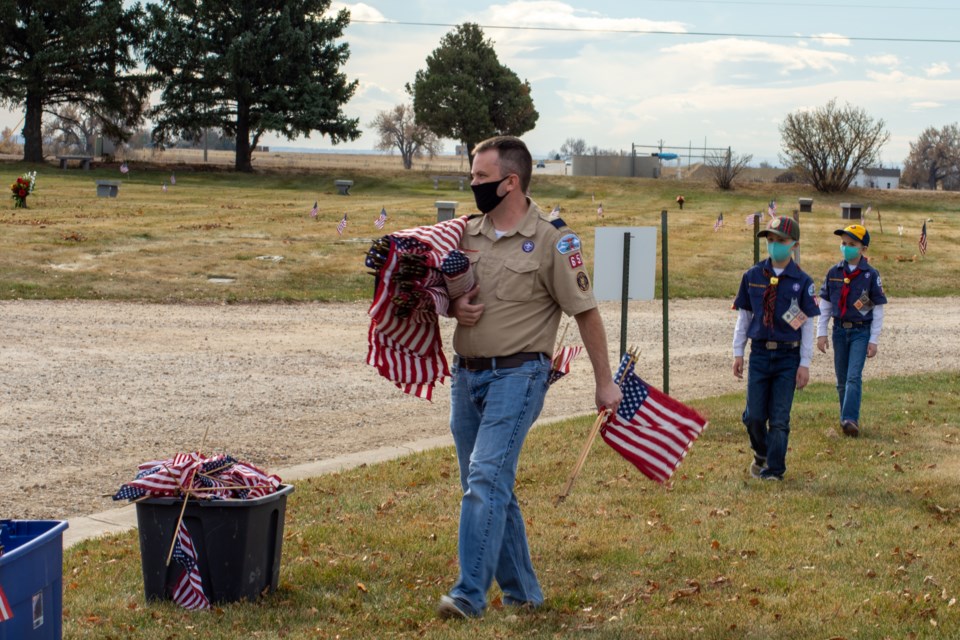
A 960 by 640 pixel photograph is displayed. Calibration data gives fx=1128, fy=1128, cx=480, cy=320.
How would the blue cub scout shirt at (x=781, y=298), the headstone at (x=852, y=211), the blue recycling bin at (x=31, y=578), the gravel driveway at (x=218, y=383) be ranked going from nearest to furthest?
the blue recycling bin at (x=31, y=578) < the blue cub scout shirt at (x=781, y=298) < the gravel driveway at (x=218, y=383) < the headstone at (x=852, y=211)

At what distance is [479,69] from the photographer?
65.3m

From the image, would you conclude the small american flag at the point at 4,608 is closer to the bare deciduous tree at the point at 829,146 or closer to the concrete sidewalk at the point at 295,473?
the concrete sidewalk at the point at 295,473

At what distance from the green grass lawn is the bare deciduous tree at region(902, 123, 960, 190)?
3735 inches

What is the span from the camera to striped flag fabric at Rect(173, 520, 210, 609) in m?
5.09

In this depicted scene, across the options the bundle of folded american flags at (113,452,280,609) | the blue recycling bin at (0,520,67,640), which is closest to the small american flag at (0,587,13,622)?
the blue recycling bin at (0,520,67,640)

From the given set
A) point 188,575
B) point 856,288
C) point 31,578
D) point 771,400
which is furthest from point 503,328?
point 856,288

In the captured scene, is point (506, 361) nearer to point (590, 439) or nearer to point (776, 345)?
point (590, 439)

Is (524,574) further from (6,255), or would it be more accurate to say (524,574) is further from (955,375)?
(6,255)

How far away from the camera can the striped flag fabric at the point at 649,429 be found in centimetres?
593

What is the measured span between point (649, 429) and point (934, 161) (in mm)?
100152

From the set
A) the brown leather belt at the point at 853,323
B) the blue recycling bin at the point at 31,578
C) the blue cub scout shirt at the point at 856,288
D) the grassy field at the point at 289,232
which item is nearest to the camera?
the blue recycling bin at the point at 31,578

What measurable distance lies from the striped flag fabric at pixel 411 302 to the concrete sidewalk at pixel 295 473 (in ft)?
6.07

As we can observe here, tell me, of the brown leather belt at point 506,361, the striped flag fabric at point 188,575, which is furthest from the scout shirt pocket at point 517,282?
the striped flag fabric at point 188,575

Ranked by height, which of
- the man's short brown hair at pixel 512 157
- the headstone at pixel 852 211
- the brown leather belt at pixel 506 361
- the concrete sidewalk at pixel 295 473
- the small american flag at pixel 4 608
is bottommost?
the concrete sidewalk at pixel 295 473
